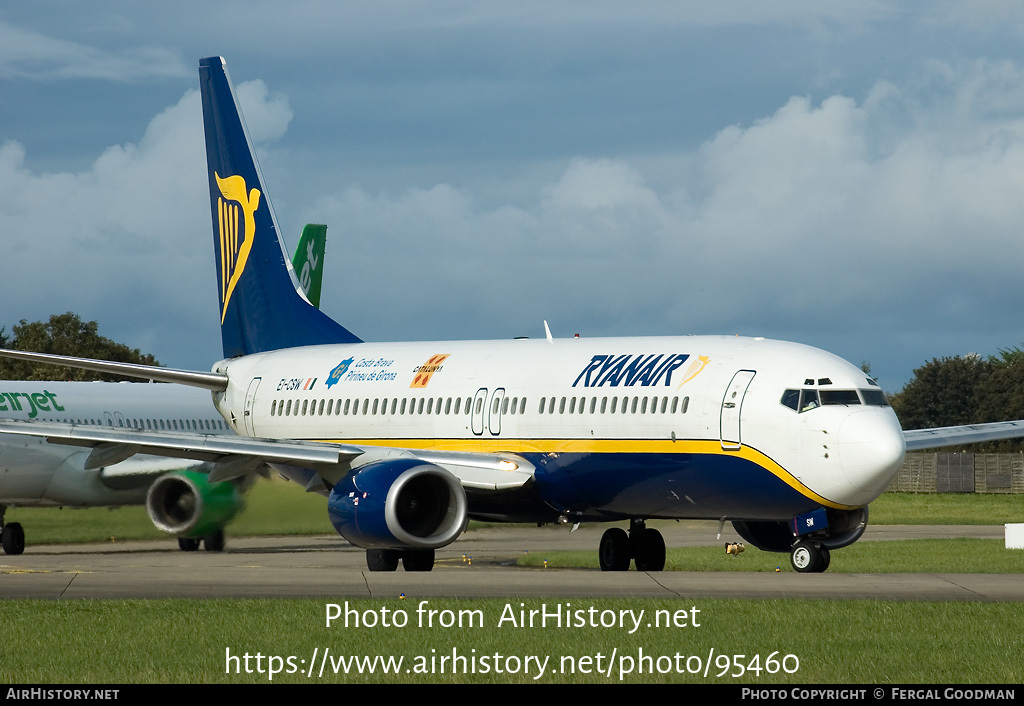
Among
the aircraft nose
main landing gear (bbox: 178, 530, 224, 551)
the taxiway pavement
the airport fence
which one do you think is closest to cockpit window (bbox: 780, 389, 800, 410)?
the aircraft nose

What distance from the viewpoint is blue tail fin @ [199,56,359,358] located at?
3388 cm

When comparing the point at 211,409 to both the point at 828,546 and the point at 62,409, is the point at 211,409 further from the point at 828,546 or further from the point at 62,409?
the point at 828,546

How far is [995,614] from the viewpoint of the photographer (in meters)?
16.4

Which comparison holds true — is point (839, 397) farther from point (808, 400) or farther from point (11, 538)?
point (11, 538)

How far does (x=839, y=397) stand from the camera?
22969 mm

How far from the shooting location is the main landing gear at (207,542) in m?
34.1

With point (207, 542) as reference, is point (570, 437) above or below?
above

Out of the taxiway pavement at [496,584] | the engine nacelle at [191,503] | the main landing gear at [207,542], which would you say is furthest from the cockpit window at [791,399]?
the main landing gear at [207,542]

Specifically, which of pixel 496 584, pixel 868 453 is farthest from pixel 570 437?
pixel 496 584

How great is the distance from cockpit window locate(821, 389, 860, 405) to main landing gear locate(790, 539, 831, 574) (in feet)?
7.49

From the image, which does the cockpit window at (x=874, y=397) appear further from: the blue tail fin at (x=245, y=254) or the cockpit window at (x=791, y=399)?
the blue tail fin at (x=245, y=254)

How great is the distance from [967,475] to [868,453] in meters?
52.8
